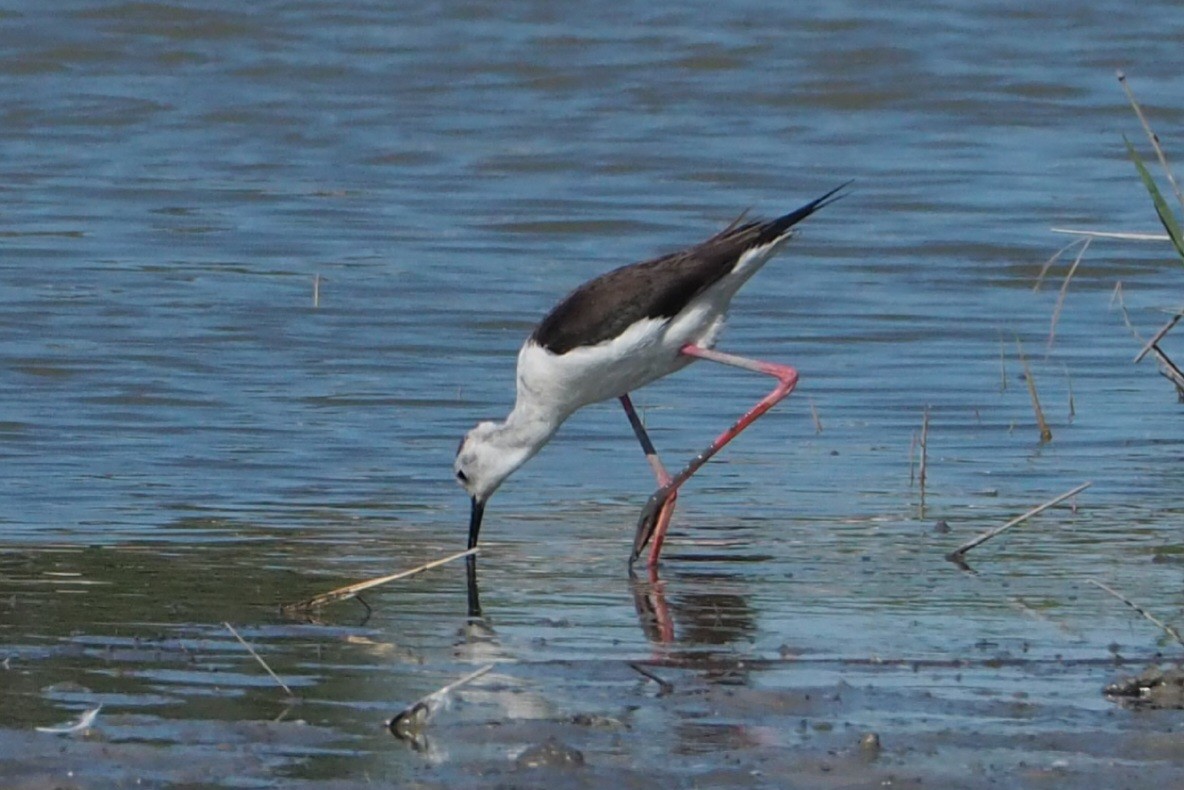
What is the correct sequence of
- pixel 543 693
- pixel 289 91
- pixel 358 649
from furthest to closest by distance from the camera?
pixel 289 91 → pixel 358 649 → pixel 543 693

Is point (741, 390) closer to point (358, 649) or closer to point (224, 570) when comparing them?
point (224, 570)

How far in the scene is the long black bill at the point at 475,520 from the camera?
21.0 feet

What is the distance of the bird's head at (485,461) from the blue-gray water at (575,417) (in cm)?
20

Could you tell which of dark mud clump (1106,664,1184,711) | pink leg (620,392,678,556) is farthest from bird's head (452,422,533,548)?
dark mud clump (1106,664,1184,711)

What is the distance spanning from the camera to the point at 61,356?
9.40 meters

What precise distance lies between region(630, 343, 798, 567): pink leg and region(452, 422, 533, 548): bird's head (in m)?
0.47

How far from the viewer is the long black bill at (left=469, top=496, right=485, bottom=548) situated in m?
6.41

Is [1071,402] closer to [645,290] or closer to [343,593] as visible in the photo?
[645,290]

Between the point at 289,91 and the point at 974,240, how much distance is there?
6.17 meters

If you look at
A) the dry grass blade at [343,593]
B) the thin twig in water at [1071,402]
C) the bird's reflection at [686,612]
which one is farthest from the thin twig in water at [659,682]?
the thin twig in water at [1071,402]

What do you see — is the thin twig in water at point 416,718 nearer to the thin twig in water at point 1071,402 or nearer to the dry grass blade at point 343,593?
the dry grass blade at point 343,593

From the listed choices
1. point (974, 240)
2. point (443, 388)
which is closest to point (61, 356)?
point (443, 388)

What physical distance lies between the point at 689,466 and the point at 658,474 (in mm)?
245

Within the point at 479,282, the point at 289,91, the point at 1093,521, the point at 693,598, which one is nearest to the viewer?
the point at 693,598
